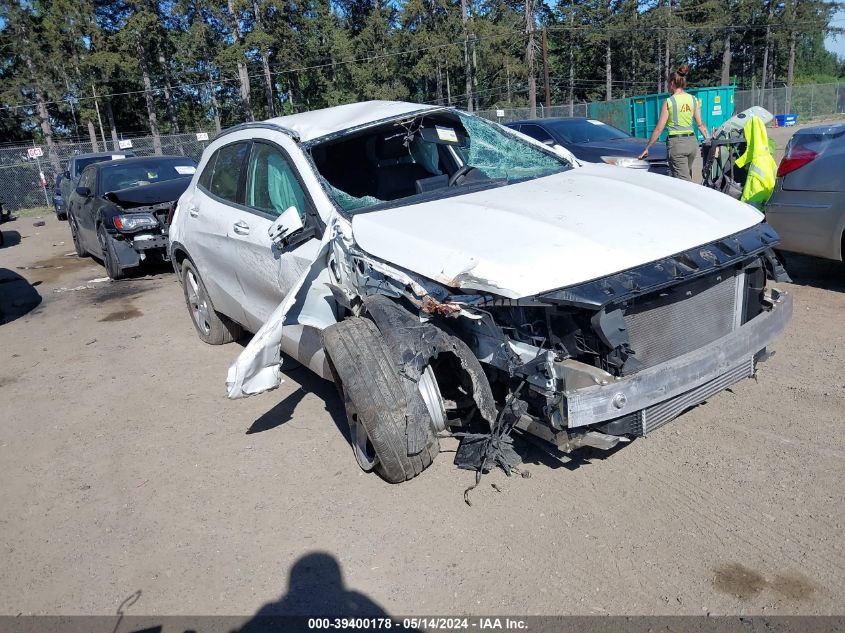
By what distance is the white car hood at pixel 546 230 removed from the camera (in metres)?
2.94

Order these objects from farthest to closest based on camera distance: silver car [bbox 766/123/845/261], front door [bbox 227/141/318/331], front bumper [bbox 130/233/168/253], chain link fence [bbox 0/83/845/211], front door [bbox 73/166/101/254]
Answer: chain link fence [bbox 0/83/845/211]
front door [bbox 73/166/101/254]
front bumper [bbox 130/233/168/253]
silver car [bbox 766/123/845/261]
front door [bbox 227/141/318/331]

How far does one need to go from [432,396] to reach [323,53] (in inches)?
2008

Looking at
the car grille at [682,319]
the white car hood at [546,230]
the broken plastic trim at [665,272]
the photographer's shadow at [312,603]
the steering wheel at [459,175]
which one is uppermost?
the steering wheel at [459,175]

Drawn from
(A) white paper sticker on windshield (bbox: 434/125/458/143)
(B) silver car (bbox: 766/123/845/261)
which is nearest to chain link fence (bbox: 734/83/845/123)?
(B) silver car (bbox: 766/123/845/261)

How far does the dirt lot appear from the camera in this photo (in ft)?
9.12

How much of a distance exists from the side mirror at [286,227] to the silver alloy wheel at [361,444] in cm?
107

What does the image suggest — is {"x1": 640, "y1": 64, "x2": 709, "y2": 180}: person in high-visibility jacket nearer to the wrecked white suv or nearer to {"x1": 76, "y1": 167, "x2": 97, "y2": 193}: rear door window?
the wrecked white suv

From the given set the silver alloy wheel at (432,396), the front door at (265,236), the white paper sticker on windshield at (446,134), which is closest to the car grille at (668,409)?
the silver alloy wheel at (432,396)

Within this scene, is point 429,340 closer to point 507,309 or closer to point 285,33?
point 507,309

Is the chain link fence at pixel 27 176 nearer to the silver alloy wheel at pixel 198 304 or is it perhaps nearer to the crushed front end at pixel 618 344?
the silver alloy wheel at pixel 198 304

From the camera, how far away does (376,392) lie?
3.23 metres

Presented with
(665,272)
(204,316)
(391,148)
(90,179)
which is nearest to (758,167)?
(391,148)

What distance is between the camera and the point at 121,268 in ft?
32.3

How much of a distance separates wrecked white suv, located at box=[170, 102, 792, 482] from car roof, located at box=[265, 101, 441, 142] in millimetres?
22
